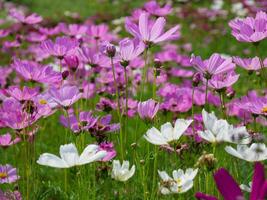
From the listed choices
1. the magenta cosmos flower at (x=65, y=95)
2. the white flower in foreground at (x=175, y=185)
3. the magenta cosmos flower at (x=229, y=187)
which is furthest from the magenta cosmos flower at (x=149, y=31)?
the magenta cosmos flower at (x=229, y=187)

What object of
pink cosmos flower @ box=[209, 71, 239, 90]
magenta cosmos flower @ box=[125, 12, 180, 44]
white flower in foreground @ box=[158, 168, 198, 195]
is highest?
magenta cosmos flower @ box=[125, 12, 180, 44]

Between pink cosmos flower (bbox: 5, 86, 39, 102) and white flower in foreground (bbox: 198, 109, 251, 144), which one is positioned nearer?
white flower in foreground (bbox: 198, 109, 251, 144)

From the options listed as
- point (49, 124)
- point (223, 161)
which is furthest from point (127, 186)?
point (49, 124)

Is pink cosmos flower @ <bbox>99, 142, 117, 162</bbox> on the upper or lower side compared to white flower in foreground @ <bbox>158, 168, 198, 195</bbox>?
lower

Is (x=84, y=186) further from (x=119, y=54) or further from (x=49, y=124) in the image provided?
(x=49, y=124)

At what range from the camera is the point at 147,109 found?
148cm

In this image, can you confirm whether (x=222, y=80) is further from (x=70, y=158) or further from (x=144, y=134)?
(x=70, y=158)

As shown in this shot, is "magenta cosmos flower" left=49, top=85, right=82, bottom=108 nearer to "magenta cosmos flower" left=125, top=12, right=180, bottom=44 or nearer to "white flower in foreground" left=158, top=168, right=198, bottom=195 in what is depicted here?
"magenta cosmos flower" left=125, top=12, right=180, bottom=44

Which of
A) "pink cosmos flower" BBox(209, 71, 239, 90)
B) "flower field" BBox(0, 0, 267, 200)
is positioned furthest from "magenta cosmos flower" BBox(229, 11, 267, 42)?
"pink cosmos flower" BBox(209, 71, 239, 90)

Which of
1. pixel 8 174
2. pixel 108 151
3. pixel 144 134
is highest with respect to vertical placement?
pixel 144 134

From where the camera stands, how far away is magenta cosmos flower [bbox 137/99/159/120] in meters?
1.47

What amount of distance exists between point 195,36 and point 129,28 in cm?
543

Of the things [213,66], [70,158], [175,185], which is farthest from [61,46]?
[175,185]

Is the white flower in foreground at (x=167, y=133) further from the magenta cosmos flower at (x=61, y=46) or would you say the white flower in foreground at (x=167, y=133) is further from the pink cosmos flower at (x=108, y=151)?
the magenta cosmos flower at (x=61, y=46)
